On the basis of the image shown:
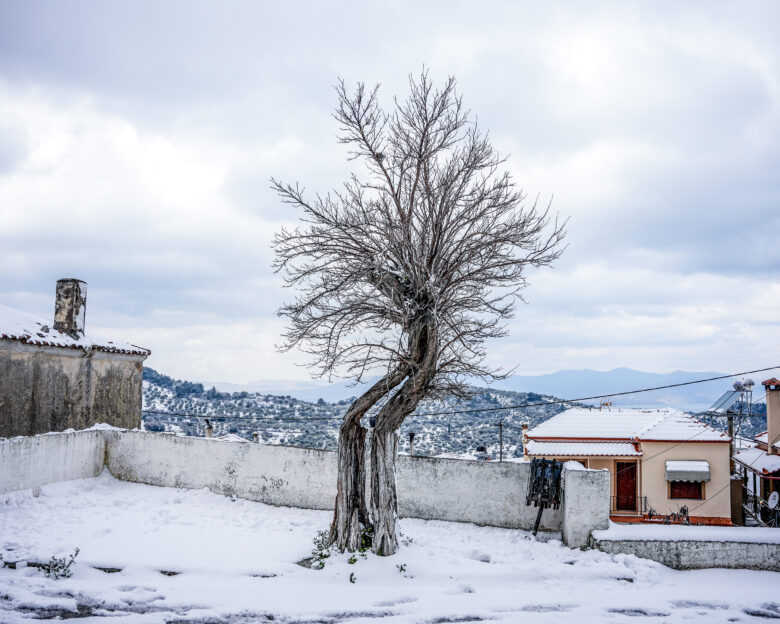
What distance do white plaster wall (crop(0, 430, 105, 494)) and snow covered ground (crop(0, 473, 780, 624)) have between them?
0.50 meters

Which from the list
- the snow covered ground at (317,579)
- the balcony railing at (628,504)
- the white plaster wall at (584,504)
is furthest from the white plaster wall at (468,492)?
the balcony railing at (628,504)

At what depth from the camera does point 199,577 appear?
26.4 feet

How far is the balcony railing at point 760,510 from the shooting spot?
56.4 feet

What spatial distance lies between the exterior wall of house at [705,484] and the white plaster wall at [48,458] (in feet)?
59.9

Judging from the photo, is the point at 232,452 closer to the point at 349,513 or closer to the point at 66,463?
the point at 66,463

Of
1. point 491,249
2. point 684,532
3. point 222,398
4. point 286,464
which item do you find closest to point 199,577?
point 286,464

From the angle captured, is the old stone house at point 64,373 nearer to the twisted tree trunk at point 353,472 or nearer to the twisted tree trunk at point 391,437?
the twisted tree trunk at point 353,472

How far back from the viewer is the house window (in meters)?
20.9

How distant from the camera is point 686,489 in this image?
68.8 feet

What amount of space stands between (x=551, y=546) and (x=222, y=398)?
29368mm

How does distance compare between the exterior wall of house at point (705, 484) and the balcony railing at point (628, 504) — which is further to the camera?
the balcony railing at point (628, 504)

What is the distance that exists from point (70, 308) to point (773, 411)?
23.5 metres

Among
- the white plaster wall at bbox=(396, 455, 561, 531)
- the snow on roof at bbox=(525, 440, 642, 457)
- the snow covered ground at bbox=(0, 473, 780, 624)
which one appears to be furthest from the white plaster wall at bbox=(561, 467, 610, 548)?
the snow on roof at bbox=(525, 440, 642, 457)

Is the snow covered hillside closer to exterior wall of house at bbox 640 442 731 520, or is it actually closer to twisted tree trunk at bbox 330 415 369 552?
exterior wall of house at bbox 640 442 731 520
